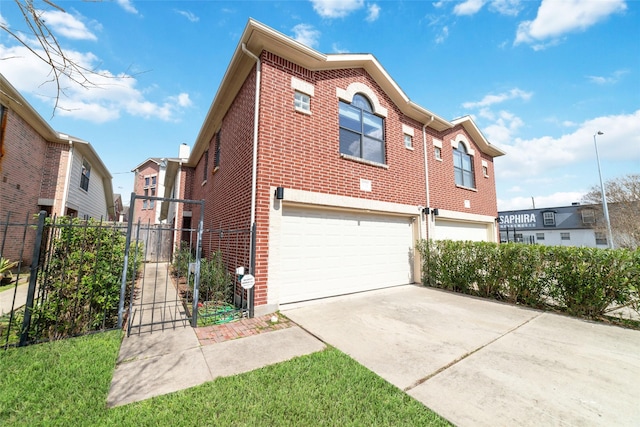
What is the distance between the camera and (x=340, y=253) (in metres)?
7.23

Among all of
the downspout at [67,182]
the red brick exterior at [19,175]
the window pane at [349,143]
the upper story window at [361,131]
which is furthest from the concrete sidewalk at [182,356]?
the downspout at [67,182]

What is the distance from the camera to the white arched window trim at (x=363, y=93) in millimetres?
7699

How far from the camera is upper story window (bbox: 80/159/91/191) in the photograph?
14.5 meters

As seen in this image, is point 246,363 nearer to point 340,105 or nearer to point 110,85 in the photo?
point 110,85

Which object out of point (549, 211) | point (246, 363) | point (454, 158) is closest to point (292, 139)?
point (246, 363)

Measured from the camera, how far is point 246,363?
3.50 metres

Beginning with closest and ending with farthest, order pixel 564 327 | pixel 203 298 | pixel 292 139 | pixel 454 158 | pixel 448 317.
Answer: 1. pixel 564 327
2. pixel 448 317
3. pixel 292 139
4. pixel 203 298
5. pixel 454 158

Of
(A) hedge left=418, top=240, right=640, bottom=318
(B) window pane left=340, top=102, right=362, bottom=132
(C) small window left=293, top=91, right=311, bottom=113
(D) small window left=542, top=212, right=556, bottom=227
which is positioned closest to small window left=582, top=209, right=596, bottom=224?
(D) small window left=542, top=212, right=556, bottom=227

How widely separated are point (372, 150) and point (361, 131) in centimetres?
74

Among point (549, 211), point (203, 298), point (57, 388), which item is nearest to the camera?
point (57, 388)

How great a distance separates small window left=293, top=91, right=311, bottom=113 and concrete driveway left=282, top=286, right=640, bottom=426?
510cm

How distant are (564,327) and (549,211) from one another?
115ft

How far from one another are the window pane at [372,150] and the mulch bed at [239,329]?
5.49 meters

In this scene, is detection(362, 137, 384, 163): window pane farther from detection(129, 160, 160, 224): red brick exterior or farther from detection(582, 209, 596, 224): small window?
detection(582, 209, 596, 224): small window
